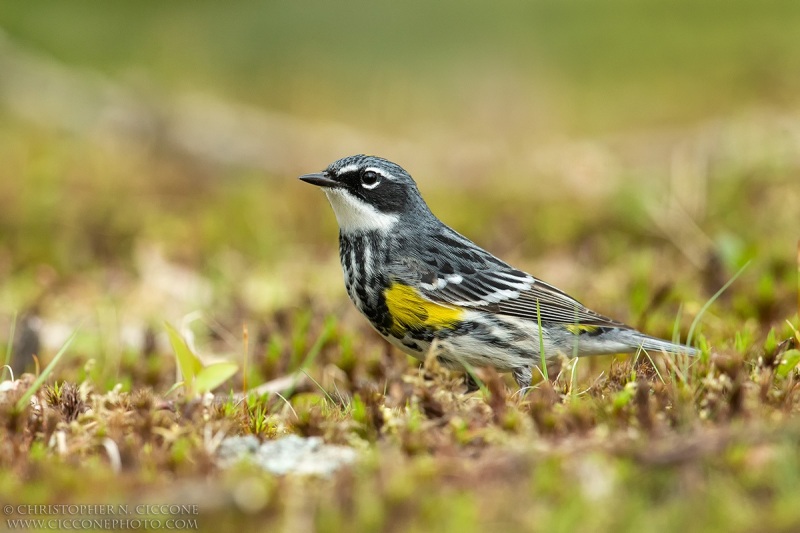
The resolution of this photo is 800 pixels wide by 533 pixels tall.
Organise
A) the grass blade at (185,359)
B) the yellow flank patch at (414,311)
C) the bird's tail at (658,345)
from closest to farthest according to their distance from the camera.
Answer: the grass blade at (185,359) < the bird's tail at (658,345) < the yellow flank patch at (414,311)

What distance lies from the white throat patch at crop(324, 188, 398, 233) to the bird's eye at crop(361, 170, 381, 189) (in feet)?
0.35

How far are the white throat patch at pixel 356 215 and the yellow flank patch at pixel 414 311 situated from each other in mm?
526

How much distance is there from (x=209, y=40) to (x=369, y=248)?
1438 cm

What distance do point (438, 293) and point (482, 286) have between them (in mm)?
343

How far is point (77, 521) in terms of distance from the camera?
2.75m

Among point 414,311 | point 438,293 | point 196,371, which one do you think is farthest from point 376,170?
point 196,371

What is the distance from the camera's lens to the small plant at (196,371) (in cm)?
407

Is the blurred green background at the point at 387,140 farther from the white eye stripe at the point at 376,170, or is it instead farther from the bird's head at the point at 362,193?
the white eye stripe at the point at 376,170

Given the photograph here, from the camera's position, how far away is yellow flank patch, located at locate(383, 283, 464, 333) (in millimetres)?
5152

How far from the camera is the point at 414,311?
17.0 feet

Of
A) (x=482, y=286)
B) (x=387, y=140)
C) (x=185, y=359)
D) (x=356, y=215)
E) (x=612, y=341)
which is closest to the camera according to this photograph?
(x=185, y=359)

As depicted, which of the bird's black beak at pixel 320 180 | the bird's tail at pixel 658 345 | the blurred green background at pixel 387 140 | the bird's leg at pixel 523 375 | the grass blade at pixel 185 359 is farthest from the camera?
the blurred green background at pixel 387 140

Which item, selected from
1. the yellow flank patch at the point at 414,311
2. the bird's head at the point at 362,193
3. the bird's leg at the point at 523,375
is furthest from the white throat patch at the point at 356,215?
the bird's leg at the point at 523,375

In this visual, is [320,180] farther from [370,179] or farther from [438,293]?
[438,293]
